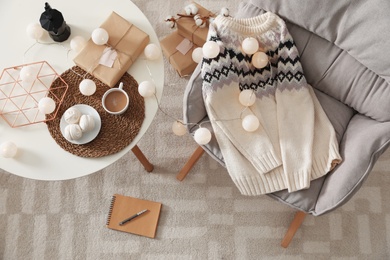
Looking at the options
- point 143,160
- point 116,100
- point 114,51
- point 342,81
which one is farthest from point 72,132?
point 342,81

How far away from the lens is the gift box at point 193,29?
1.46 m

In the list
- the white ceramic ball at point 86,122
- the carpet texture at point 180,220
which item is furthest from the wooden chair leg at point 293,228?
the white ceramic ball at point 86,122

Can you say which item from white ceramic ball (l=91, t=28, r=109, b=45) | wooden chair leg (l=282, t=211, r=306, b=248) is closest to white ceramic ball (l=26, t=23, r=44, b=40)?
white ceramic ball (l=91, t=28, r=109, b=45)

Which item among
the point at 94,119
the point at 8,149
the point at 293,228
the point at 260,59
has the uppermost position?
the point at 260,59

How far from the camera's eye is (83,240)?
1.50m

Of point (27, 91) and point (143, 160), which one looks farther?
point (143, 160)

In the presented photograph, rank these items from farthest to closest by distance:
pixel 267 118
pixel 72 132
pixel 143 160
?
1. pixel 143 160
2. pixel 267 118
3. pixel 72 132

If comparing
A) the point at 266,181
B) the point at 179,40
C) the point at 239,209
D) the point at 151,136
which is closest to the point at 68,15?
the point at 179,40

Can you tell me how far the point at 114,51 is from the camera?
3.84 feet

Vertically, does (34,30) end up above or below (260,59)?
below

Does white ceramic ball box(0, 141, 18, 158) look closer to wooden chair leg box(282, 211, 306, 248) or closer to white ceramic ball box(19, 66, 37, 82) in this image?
white ceramic ball box(19, 66, 37, 82)

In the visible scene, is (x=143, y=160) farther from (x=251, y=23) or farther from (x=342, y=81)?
(x=342, y=81)

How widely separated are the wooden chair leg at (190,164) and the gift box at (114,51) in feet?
1.39

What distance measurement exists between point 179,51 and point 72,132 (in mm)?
580
